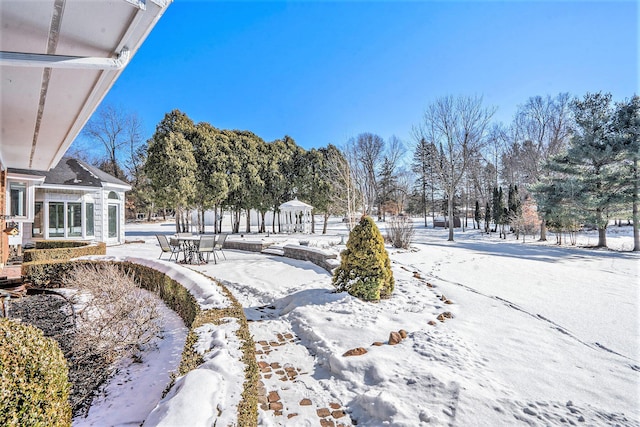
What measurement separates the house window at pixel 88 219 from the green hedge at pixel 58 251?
482 cm

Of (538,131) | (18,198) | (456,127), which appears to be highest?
(538,131)

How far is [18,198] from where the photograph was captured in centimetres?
1095

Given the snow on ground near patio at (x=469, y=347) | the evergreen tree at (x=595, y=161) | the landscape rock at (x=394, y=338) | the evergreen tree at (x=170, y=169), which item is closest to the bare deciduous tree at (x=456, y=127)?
the evergreen tree at (x=595, y=161)

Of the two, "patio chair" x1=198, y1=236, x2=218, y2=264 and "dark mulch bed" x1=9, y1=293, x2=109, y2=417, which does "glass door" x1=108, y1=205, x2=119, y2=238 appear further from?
"dark mulch bed" x1=9, y1=293, x2=109, y2=417

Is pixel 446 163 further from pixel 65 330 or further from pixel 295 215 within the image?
pixel 65 330

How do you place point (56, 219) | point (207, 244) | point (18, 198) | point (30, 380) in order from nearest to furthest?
point (30, 380), point (207, 244), point (18, 198), point (56, 219)

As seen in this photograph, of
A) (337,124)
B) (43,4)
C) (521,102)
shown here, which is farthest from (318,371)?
(521,102)

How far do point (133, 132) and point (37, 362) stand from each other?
3376cm

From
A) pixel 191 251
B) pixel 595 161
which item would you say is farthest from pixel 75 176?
pixel 595 161

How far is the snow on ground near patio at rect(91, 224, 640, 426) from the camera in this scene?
2426 mm

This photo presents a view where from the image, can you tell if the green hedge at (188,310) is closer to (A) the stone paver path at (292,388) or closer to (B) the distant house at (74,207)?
(A) the stone paver path at (292,388)

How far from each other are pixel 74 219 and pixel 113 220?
1890 millimetres

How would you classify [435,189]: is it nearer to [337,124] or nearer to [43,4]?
[337,124]

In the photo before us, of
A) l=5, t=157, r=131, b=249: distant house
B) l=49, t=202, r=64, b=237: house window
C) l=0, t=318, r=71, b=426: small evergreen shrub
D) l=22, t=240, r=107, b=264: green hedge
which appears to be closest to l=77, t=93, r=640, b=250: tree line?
l=5, t=157, r=131, b=249: distant house
